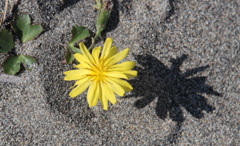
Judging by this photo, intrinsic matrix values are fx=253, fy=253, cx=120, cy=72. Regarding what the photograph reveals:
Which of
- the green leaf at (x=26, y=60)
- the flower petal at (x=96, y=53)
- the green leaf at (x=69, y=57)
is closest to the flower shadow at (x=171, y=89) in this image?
the flower petal at (x=96, y=53)

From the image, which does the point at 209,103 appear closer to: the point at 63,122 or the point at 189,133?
the point at 189,133

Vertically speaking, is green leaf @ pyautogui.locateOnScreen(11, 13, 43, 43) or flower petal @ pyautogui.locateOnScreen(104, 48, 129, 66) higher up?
green leaf @ pyautogui.locateOnScreen(11, 13, 43, 43)

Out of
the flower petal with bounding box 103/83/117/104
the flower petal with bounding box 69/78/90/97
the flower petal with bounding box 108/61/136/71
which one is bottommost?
the flower petal with bounding box 103/83/117/104

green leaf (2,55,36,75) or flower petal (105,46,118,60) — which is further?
green leaf (2,55,36,75)

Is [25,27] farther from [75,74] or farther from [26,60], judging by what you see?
[75,74]

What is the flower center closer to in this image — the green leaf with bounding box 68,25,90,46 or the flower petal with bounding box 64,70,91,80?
the flower petal with bounding box 64,70,91,80

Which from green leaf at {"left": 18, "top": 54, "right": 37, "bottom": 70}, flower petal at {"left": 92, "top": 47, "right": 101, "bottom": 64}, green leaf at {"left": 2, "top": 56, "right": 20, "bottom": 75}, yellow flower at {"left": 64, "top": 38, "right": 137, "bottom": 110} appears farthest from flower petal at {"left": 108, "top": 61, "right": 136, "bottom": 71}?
green leaf at {"left": 2, "top": 56, "right": 20, "bottom": 75}

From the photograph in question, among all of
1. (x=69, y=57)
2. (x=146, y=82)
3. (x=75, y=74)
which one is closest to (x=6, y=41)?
(x=69, y=57)
